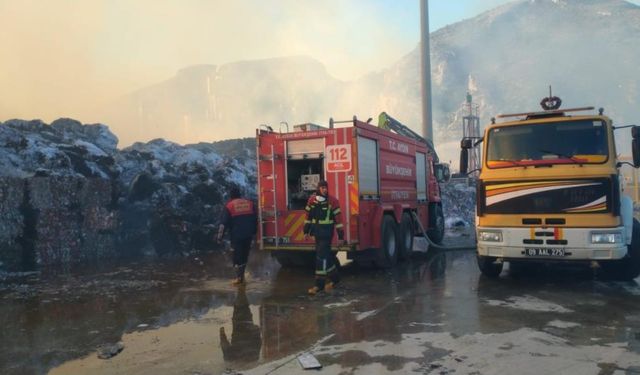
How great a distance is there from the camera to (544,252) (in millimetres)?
6590

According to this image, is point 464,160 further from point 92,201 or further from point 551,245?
point 92,201

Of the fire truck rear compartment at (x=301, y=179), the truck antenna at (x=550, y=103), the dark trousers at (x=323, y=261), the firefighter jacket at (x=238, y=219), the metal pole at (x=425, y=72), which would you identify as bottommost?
the dark trousers at (x=323, y=261)

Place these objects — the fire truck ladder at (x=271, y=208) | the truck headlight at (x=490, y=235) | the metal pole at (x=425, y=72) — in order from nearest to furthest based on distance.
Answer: the truck headlight at (x=490, y=235)
the fire truck ladder at (x=271, y=208)
the metal pole at (x=425, y=72)

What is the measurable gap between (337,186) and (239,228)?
5.69 ft

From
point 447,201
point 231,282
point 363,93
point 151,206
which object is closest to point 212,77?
point 363,93

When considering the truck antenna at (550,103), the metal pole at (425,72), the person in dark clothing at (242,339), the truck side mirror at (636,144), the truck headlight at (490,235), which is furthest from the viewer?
the metal pole at (425,72)

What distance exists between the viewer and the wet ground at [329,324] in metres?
4.26

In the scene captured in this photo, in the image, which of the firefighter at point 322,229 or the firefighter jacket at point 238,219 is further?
the firefighter jacket at point 238,219

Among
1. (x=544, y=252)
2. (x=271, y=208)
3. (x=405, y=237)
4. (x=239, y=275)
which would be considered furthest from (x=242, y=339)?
(x=405, y=237)

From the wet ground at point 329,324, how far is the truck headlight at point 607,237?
75 centimetres

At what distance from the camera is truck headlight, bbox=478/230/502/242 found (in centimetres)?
690

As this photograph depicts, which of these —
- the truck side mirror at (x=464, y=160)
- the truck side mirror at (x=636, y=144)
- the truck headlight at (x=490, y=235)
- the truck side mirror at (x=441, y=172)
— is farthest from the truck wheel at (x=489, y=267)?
the truck side mirror at (x=441, y=172)

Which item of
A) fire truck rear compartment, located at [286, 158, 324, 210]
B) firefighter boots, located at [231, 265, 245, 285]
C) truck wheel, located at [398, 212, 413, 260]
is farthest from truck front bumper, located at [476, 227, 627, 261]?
firefighter boots, located at [231, 265, 245, 285]

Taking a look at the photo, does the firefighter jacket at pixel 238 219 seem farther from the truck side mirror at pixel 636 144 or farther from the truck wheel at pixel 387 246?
the truck side mirror at pixel 636 144
